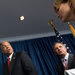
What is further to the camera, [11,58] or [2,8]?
[2,8]

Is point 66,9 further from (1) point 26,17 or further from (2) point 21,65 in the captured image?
(1) point 26,17

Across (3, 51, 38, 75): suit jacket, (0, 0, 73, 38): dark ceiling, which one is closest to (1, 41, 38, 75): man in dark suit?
(3, 51, 38, 75): suit jacket

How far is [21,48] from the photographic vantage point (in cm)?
394

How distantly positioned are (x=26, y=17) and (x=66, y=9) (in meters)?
2.61

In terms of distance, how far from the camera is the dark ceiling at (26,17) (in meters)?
2.72

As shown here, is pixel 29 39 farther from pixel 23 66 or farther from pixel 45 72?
pixel 23 66

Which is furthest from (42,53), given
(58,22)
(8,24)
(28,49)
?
Answer: (8,24)

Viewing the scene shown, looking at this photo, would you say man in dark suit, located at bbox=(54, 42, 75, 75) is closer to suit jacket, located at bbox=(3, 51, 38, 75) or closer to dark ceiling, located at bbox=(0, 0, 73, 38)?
suit jacket, located at bbox=(3, 51, 38, 75)

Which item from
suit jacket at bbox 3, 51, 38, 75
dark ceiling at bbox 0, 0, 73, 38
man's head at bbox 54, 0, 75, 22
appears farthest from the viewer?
dark ceiling at bbox 0, 0, 73, 38

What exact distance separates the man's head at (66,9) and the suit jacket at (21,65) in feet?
4.37

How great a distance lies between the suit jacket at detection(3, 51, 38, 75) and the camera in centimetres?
191

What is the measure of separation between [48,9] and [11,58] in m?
1.38

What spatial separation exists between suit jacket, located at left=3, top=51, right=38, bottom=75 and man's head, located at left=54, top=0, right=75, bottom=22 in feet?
4.37

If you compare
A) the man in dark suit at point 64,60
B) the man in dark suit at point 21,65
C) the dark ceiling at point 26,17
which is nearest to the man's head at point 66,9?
the man in dark suit at point 64,60
